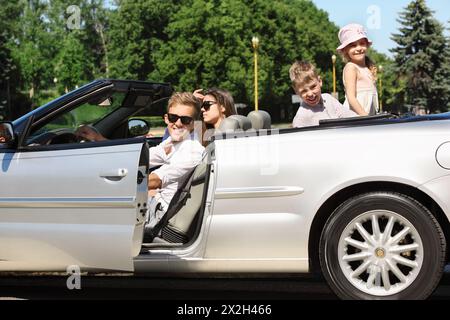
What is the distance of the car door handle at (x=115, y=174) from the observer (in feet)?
14.1

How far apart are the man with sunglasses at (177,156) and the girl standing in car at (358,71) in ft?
4.01

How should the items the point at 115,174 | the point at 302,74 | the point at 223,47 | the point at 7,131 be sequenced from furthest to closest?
the point at 223,47 → the point at 302,74 → the point at 7,131 → the point at 115,174

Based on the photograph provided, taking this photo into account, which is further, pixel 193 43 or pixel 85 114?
pixel 193 43

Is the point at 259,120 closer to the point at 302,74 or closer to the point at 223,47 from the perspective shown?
the point at 302,74

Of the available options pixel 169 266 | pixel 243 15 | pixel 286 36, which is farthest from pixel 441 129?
pixel 286 36

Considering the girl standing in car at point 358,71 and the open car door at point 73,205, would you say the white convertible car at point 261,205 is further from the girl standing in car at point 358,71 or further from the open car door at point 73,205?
the girl standing in car at point 358,71

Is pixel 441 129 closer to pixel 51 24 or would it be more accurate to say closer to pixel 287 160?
pixel 287 160

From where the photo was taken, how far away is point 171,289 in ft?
17.5

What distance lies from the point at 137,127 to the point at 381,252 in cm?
250

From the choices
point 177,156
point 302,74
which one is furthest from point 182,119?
point 302,74

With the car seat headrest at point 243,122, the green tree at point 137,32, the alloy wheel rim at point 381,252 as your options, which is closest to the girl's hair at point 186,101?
the car seat headrest at point 243,122
